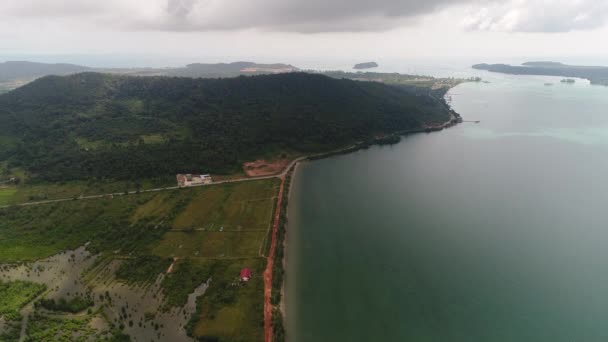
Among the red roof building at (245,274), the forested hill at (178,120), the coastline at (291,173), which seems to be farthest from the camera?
the forested hill at (178,120)

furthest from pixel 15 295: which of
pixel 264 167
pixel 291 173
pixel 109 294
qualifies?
pixel 291 173

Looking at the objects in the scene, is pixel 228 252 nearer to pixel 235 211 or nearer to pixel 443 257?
pixel 235 211

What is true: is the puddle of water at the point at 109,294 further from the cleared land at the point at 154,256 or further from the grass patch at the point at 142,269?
the grass patch at the point at 142,269

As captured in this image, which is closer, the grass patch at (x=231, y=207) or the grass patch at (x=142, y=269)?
the grass patch at (x=142, y=269)

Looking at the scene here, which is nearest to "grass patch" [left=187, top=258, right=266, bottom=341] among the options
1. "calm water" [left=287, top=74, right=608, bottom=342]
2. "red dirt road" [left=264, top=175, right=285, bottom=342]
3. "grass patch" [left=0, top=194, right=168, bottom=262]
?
"red dirt road" [left=264, top=175, right=285, bottom=342]

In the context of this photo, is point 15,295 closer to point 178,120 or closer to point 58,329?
point 58,329

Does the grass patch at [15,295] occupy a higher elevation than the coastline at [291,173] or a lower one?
lower

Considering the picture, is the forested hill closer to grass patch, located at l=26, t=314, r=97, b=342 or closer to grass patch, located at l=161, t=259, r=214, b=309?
grass patch, located at l=161, t=259, r=214, b=309

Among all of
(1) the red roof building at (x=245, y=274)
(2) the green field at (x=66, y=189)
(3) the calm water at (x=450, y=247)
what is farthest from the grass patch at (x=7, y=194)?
(3) the calm water at (x=450, y=247)
